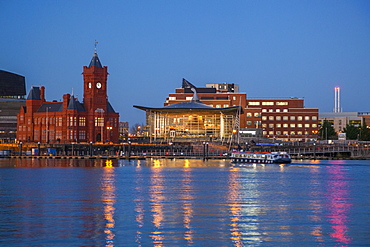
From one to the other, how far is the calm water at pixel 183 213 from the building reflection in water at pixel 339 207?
0.25 feet

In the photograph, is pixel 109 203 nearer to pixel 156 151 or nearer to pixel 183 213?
pixel 183 213

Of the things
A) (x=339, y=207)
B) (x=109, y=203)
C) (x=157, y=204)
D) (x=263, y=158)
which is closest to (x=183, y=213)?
(x=157, y=204)

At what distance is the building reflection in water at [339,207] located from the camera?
44562mm

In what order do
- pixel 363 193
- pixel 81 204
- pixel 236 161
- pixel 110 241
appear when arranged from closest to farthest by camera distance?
pixel 110 241, pixel 81 204, pixel 363 193, pixel 236 161

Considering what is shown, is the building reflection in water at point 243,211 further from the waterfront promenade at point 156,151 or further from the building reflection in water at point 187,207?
the waterfront promenade at point 156,151

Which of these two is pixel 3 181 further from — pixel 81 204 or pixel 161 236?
pixel 161 236

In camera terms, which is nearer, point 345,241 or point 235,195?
point 345,241

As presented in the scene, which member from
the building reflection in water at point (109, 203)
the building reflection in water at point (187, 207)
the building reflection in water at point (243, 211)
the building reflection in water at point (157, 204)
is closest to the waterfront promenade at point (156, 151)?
the building reflection in water at point (109, 203)

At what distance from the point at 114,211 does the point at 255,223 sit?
13209mm

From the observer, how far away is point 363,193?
7488 cm

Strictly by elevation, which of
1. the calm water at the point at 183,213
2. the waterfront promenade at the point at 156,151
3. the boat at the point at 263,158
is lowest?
the calm water at the point at 183,213

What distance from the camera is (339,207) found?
60.3m

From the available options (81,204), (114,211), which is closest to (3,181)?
(81,204)

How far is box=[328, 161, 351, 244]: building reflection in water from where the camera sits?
44.6m
